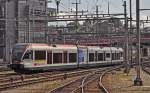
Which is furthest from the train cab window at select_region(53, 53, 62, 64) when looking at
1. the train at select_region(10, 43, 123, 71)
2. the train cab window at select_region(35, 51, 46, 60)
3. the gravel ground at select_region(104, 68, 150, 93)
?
the gravel ground at select_region(104, 68, 150, 93)

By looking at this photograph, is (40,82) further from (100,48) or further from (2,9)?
(2,9)

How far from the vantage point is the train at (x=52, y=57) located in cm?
3750

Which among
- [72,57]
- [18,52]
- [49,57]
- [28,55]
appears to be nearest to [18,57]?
[18,52]

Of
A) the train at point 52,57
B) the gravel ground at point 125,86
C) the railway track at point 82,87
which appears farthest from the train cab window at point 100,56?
the railway track at point 82,87

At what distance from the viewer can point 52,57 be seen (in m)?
41.6

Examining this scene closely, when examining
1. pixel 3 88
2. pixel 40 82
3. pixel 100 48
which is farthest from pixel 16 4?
pixel 3 88

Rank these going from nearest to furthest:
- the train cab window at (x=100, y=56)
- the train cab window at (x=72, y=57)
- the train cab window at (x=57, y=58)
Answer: the train cab window at (x=57, y=58) < the train cab window at (x=72, y=57) < the train cab window at (x=100, y=56)

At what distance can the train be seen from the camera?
37500mm

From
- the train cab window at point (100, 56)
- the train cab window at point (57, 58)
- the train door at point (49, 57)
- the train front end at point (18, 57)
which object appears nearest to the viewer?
the train front end at point (18, 57)

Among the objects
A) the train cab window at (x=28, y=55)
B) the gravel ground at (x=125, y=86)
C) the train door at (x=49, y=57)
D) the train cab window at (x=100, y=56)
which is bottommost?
the train cab window at (x=100, y=56)

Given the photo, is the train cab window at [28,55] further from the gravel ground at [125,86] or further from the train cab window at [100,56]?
the train cab window at [100,56]

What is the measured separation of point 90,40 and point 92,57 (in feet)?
132

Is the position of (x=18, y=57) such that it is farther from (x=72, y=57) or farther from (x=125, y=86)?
(x=125, y=86)

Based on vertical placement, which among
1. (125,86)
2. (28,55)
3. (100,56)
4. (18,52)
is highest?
(18,52)
